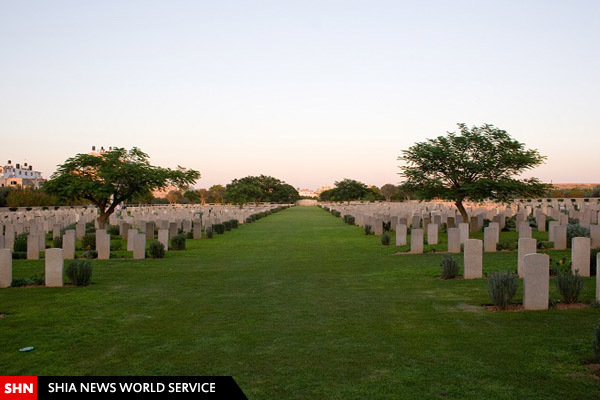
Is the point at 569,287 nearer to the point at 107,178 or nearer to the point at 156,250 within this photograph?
the point at 156,250

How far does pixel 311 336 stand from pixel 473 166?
68.1 feet

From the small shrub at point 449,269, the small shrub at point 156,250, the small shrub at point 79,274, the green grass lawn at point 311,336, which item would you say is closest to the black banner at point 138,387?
the green grass lawn at point 311,336

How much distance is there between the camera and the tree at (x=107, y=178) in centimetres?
2338

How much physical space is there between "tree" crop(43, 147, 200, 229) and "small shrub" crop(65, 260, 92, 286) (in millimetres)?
11410

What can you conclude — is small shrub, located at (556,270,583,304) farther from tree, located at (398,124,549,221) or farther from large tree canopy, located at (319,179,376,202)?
large tree canopy, located at (319,179,376,202)

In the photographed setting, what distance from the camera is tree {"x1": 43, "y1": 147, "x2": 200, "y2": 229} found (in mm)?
23375

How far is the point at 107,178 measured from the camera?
23234 mm

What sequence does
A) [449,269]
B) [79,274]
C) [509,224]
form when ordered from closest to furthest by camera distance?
1. [79,274]
2. [449,269]
3. [509,224]

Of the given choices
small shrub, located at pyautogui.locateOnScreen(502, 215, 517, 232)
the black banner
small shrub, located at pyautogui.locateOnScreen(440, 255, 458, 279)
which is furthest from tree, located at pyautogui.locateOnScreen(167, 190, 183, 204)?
the black banner

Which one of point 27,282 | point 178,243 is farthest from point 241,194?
point 27,282

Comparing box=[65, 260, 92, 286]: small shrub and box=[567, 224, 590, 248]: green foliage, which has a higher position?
box=[567, 224, 590, 248]: green foliage

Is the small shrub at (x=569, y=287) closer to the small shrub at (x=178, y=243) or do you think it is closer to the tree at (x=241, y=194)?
the small shrub at (x=178, y=243)

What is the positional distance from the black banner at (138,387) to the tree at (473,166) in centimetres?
2197

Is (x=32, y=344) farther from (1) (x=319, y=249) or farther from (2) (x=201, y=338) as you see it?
(1) (x=319, y=249)
